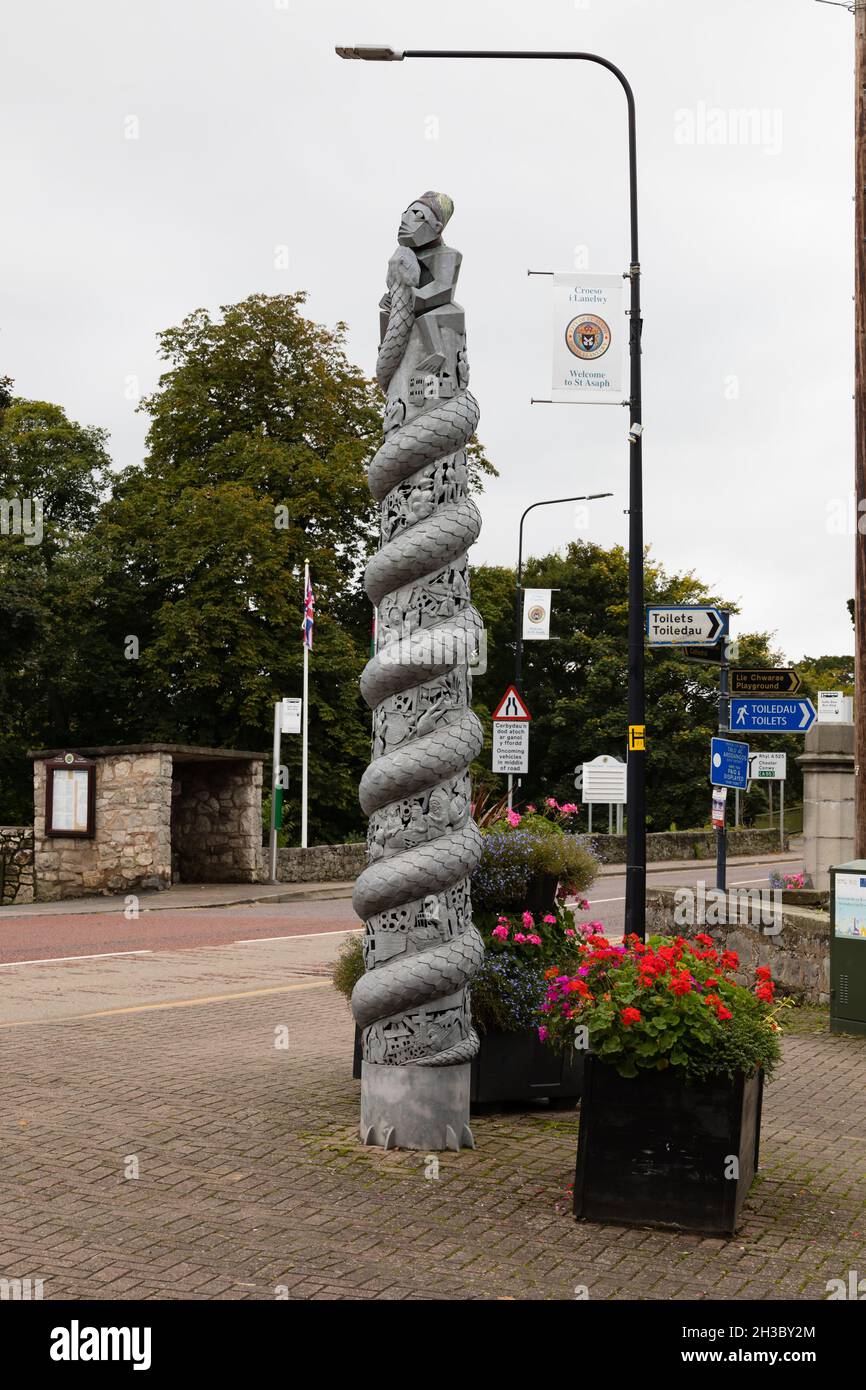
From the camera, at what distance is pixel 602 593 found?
54.2 m

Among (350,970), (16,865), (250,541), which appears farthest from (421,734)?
(250,541)

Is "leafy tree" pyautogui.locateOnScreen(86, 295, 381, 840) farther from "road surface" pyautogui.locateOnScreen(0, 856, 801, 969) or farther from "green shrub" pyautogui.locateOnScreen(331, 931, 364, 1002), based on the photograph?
"green shrub" pyautogui.locateOnScreen(331, 931, 364, 1002)

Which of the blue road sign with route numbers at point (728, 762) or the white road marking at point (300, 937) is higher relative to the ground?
the blue road sign with route numbers at point (728, 762)

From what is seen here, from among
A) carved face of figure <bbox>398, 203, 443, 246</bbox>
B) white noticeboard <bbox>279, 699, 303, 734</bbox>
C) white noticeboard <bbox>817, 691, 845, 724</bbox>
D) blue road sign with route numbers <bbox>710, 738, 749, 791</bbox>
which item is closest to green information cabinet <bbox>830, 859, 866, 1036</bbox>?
blue road sign with route numbers <bbox>710, 738, 749, 791</bbox>

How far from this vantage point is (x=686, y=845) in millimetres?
44656

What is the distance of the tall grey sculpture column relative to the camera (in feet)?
24.3

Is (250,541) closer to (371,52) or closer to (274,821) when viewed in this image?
(274,821)

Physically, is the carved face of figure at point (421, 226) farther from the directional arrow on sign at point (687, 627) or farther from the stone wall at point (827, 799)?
the stone wall at point (827, 799)

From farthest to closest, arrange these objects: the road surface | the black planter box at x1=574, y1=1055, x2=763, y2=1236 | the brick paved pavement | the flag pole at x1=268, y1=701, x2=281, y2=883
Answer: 1. the flag pole at x1=268, y1=701, x2=281, y2=883
2. the road surface
3. the black planter box at x1=574, y1=1055, x2=763, y2=1236
4. the brick paved pavement

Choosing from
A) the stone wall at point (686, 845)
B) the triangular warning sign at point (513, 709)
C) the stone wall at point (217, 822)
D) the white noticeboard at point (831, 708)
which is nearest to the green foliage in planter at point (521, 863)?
the white noticeboard at point (831, 708)

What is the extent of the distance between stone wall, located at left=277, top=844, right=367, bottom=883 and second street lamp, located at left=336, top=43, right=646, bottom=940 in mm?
16842

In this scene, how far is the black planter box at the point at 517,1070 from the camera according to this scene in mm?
8250

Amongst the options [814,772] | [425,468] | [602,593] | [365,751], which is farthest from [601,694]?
[425,468]

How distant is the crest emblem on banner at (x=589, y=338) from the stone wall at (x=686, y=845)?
2370 cm
